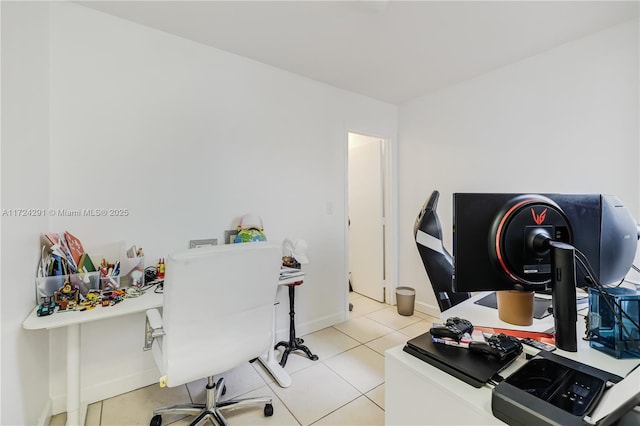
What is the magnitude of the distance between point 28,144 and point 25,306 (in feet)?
2.68

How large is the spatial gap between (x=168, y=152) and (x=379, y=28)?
176cm

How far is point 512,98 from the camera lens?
97.7 inches

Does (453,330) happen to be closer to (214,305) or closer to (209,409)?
(214,305)

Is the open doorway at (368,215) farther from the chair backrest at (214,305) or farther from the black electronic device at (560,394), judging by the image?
the black electronic device at (560,394)

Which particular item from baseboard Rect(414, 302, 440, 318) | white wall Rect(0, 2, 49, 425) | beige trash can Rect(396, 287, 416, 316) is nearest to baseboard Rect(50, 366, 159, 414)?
white wall Rect(0, 2, 49, 425)

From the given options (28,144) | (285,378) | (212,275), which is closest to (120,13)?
(28,144)

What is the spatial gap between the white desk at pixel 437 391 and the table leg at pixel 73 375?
5.35 feet

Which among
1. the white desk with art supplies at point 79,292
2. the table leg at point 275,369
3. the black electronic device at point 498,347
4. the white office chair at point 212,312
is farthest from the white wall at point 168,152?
the black electronic device at point 498,347

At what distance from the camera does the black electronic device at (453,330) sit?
2.99 feet

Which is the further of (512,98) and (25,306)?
(512,98)

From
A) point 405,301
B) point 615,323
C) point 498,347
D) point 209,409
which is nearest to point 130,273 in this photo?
point 209,409

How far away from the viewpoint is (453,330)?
36.7 inches

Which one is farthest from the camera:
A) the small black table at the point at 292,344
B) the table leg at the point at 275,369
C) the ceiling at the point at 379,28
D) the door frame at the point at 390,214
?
the door frame at the point at 390,214

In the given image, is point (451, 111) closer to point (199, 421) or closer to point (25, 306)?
point (199, 421)
